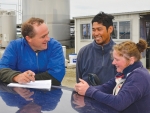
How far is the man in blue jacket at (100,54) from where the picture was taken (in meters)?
3.28

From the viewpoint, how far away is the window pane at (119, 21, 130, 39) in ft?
47.8

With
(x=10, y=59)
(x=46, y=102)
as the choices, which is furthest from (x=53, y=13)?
(x=46, y=102)

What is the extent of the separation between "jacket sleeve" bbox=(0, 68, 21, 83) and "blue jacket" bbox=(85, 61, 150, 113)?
2.48 ft

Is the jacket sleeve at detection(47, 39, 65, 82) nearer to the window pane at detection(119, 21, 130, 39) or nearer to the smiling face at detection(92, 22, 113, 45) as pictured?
the smiling face at detection(92, 22, 113, 45)

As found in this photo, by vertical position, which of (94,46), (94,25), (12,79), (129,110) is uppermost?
(94,25)

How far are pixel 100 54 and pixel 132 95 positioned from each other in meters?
1.45

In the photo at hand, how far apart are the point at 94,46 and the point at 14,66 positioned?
1138 mm

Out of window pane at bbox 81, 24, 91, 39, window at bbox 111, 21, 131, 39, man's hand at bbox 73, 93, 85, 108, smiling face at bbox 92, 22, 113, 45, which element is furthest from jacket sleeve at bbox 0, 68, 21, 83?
window pane at bbox 81, 24, 91, 39

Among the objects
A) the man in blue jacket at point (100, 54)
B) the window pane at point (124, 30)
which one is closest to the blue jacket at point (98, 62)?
the man in blue jacket at point (100, 54)

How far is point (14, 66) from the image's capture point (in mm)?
2695

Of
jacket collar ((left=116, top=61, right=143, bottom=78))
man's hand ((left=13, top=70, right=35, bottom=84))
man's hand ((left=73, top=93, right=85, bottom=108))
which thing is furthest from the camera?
man's hand ((left=13, top=70, right=35, bottom=84))

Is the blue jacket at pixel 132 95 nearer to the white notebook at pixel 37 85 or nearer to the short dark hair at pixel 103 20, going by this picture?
the white notebook at pixel 37 85

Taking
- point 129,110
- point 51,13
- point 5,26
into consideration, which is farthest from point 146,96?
point 5,26

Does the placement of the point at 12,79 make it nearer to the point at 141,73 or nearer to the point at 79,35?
the point at 141,73
